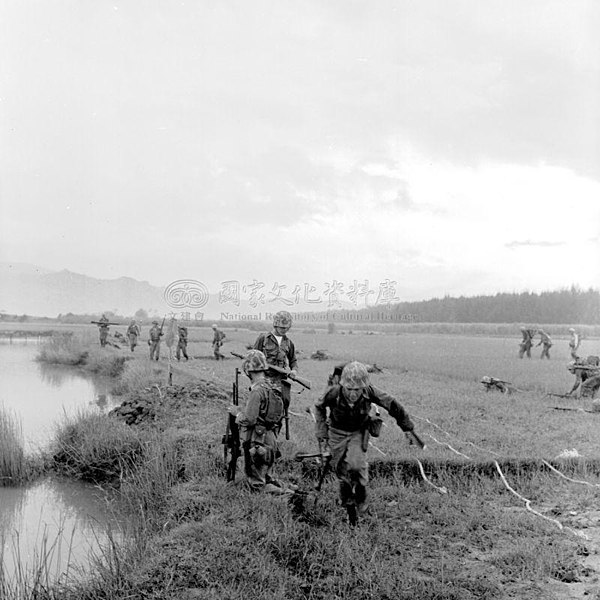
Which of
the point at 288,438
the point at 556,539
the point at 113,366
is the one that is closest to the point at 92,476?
the point at 288,438

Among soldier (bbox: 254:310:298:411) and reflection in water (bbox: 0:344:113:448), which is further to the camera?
reflection in water (bbox: 0:344:113:448)

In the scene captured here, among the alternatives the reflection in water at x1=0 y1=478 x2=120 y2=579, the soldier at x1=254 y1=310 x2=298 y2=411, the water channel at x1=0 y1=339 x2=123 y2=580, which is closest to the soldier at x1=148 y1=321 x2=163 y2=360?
the water channel at x1=0 y1=339 x2=123 y2=580

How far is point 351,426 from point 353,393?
1.34ft

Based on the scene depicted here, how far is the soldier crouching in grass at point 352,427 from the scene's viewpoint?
17.5ft

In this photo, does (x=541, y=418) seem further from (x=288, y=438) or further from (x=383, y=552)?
(x=383, y=552)

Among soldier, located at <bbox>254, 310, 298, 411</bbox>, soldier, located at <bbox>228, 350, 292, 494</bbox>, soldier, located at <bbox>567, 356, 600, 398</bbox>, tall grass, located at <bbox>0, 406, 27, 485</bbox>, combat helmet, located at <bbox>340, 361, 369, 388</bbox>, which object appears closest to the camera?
combat helmet, located at <bbox>340, 361, 369, 388</bbox>

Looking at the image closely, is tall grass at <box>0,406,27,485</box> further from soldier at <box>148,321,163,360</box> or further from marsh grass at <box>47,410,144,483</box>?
soldier at <box>148,321,163,360</box>

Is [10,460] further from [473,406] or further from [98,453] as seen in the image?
[473,406]

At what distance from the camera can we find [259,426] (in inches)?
240

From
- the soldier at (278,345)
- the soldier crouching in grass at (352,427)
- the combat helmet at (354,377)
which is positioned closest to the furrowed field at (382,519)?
the soldier crouching in grass at (352,427)

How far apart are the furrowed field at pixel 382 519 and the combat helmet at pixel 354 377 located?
4.25 ft

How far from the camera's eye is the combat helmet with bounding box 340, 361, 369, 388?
5.15m

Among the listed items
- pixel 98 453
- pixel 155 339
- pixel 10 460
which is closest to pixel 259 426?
pixel 98 453

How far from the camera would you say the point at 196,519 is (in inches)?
232
